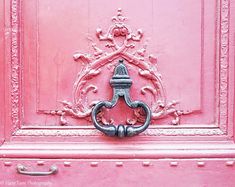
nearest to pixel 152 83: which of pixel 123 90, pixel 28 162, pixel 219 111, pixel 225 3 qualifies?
pixel 123 90

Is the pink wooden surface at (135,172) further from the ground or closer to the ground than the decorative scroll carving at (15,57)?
closer to the ground

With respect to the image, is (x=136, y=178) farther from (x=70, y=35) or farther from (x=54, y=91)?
(x=70, y=35)

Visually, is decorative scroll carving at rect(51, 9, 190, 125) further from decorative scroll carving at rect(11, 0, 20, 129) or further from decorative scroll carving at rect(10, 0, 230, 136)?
decorative scroll carving at rect(11, 0, 20, 129)

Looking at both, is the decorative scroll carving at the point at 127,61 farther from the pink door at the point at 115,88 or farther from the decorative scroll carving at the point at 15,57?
the decorative scroll carving at the point at 15,57

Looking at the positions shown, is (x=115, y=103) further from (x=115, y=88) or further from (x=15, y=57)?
(x=15, y=57)

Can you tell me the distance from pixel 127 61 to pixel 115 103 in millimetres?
129

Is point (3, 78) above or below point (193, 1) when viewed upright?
below

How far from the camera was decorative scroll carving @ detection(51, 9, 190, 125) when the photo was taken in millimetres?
1161

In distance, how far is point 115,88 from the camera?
1.15 metres

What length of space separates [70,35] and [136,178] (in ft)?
1.49

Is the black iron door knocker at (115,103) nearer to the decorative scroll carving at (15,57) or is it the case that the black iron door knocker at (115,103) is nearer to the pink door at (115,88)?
the pink door at (115,88)

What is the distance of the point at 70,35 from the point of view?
3.83 feet

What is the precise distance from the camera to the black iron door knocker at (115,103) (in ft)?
3.68

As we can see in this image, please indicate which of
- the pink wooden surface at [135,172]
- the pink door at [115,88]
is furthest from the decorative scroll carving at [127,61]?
the pink wooden surface at [135,172]
